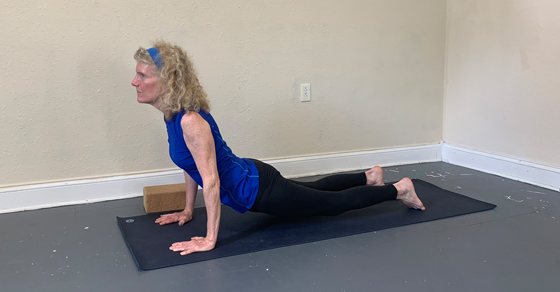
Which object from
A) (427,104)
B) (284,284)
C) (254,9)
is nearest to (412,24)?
(427,104)

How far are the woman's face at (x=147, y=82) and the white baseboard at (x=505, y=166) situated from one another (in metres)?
2.41

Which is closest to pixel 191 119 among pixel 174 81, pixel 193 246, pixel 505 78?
pixel 174 81

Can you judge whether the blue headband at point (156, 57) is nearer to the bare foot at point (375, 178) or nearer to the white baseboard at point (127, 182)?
the white baseboard at point (127, 182)

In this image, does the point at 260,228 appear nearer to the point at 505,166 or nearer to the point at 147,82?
the point at 147,82

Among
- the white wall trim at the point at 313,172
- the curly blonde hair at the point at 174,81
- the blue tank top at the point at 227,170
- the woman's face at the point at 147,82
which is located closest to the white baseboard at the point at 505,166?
the white wall trim at the point at 313,172

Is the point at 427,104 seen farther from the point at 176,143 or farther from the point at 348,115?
the point at 176,143

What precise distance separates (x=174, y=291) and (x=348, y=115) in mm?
2090

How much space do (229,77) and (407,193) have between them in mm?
1352

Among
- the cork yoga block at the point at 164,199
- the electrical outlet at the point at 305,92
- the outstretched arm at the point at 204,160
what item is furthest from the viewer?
the electrical outlet at the point at 305,92

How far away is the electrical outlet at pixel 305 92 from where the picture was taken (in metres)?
3.09

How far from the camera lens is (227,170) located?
75.9 inches

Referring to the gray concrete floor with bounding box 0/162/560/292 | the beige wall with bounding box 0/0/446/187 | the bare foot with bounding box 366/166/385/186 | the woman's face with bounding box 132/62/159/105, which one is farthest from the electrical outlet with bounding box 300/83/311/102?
the woman's face with bounding box 132/62/159/105

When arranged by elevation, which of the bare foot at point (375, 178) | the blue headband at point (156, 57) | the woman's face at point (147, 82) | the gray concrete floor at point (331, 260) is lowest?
the gray concrete floor at point (331, 260)

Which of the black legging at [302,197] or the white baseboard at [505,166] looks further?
the white baseboard at [505,166]
